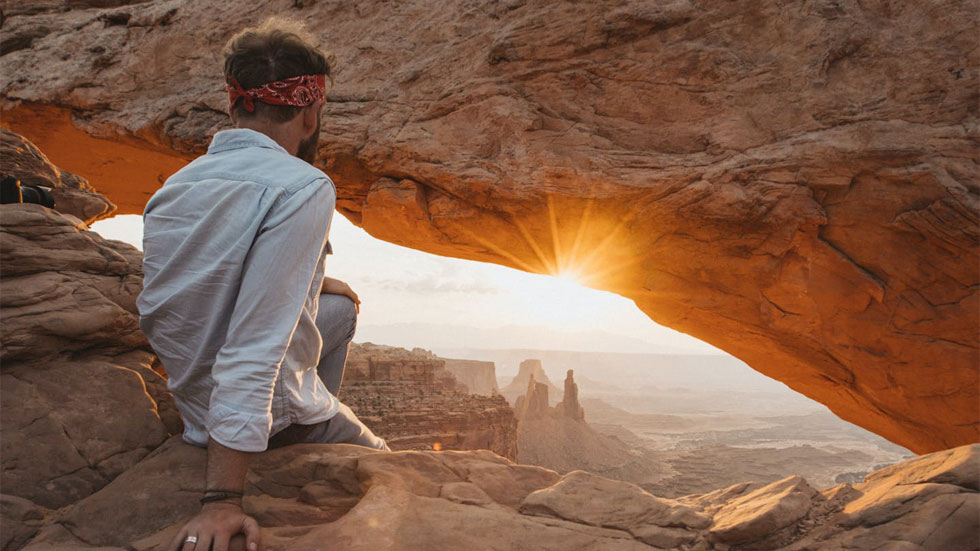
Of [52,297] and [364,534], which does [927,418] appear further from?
[52,297]

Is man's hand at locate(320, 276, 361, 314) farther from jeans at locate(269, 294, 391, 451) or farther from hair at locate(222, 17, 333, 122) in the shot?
hair at locate(222, 17, 333, 122)

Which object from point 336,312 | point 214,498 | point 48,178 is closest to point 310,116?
point 336,312

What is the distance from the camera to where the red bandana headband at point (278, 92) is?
1.85 meters

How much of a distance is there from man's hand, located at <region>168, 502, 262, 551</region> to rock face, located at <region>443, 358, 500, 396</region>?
48760 millimetres

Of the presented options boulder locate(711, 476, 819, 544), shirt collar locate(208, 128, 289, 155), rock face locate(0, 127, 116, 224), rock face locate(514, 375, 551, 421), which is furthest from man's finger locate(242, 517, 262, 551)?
rock face locate(514, 375, 551, 421)

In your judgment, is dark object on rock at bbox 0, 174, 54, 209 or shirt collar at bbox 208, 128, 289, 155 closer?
shirt collar at bbox 208, 128, 289, 155

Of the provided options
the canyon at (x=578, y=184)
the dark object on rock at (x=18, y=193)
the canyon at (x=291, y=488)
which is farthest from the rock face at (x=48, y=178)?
the canyon at (x=291, y=488)

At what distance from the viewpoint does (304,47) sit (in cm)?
187

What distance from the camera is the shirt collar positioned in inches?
71.9

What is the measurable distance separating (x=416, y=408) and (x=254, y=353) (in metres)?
19.4

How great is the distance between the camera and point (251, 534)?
151 centimetres

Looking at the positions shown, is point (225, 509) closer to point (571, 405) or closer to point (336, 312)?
point (336, 312)

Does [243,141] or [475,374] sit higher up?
[243,141]

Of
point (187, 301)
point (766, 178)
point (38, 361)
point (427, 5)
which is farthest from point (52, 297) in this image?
point (766, 178)
